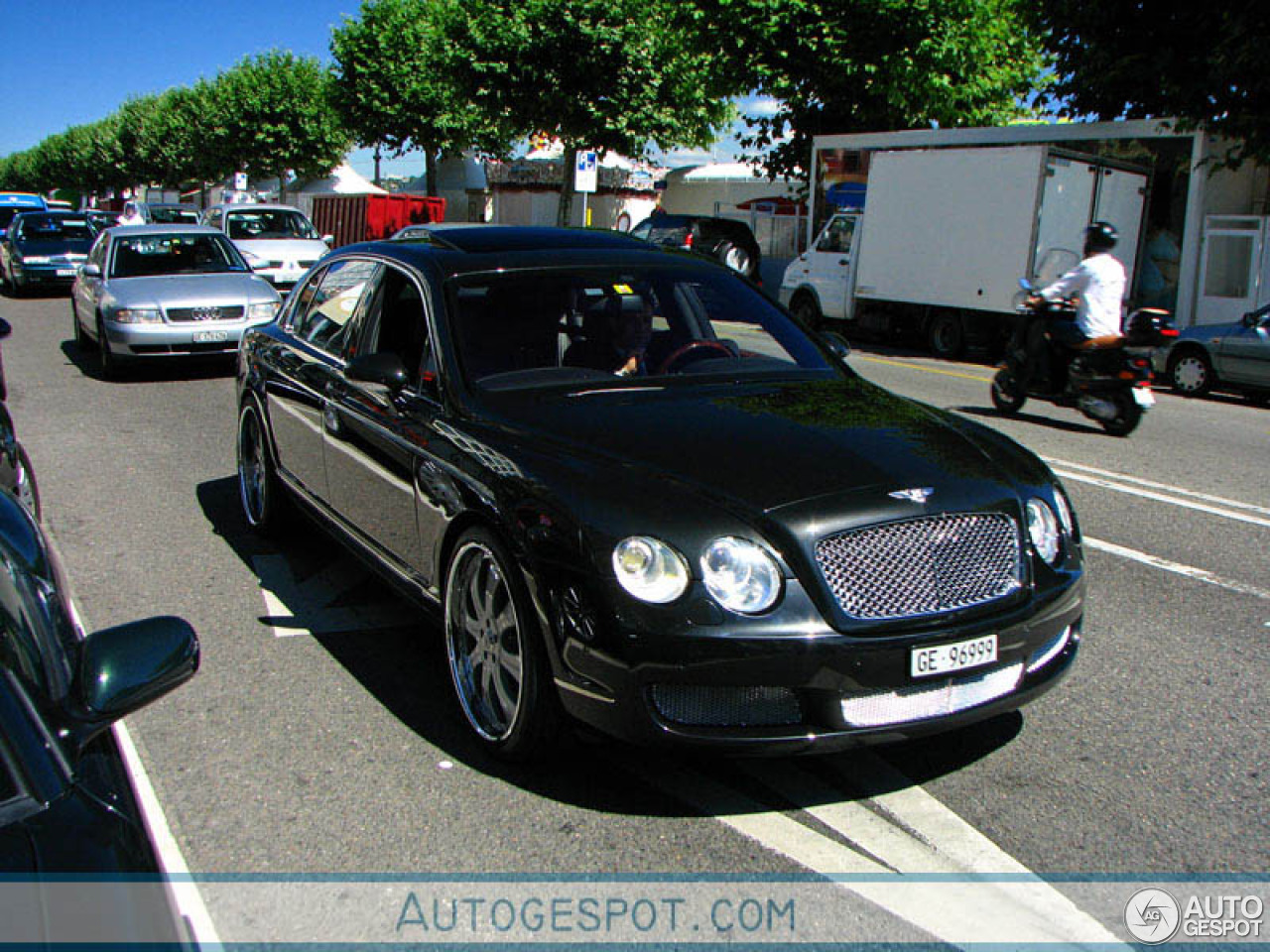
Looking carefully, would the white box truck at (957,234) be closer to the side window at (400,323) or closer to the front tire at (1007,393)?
the front tire at (1007,393)

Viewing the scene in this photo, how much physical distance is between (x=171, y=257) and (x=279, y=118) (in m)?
48.2

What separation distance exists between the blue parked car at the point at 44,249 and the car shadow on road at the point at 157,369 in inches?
381

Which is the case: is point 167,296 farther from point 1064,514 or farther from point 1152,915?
point 1152,915

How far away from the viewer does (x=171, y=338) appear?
1244cm

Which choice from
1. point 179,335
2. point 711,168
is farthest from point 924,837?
point 711,168

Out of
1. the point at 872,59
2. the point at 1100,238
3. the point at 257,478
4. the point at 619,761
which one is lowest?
the point at 619,761

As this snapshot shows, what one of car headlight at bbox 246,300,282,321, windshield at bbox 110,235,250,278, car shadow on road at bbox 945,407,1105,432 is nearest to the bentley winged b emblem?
car shadow on road at bbox 945,407,1105,432

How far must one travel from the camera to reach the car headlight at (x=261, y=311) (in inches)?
502

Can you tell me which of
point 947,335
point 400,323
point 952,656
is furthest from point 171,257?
point 952,656

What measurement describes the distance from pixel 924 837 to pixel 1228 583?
326 cm

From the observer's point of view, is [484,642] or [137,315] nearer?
[484,642]

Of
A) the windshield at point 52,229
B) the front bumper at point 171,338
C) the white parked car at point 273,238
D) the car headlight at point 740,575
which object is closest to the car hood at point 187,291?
the front bumper at point 171,338

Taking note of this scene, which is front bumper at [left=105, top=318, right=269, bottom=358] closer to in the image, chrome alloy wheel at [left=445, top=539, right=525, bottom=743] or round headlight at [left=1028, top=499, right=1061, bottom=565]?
chrome alloy wheel at [left=445, top=539, right=525, bottom=743]

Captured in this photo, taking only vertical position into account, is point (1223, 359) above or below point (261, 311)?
below
